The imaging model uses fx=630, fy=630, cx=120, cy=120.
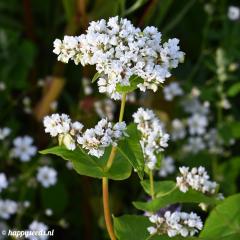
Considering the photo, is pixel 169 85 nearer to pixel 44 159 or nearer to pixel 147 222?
pixel 44 159

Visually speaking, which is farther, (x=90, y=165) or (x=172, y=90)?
(x=172, y=90)

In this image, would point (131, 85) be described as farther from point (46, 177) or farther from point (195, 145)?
point (195, 145)

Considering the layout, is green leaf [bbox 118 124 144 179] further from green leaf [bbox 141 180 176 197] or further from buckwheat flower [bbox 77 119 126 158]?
green leaf [bbox 141 180 176 197]

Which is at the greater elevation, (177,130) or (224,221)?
(177,130)

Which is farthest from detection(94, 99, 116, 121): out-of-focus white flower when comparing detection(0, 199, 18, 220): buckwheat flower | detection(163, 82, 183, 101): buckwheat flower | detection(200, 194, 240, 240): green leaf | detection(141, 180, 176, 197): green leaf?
detection(200, 194, 240, 240): green leaf

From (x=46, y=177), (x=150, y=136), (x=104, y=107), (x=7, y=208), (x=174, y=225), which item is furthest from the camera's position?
(x=104, y=107)

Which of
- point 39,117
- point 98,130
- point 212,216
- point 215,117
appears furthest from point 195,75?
point 98,130

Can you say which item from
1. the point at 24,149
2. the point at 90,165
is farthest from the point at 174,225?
the point at 24,149
